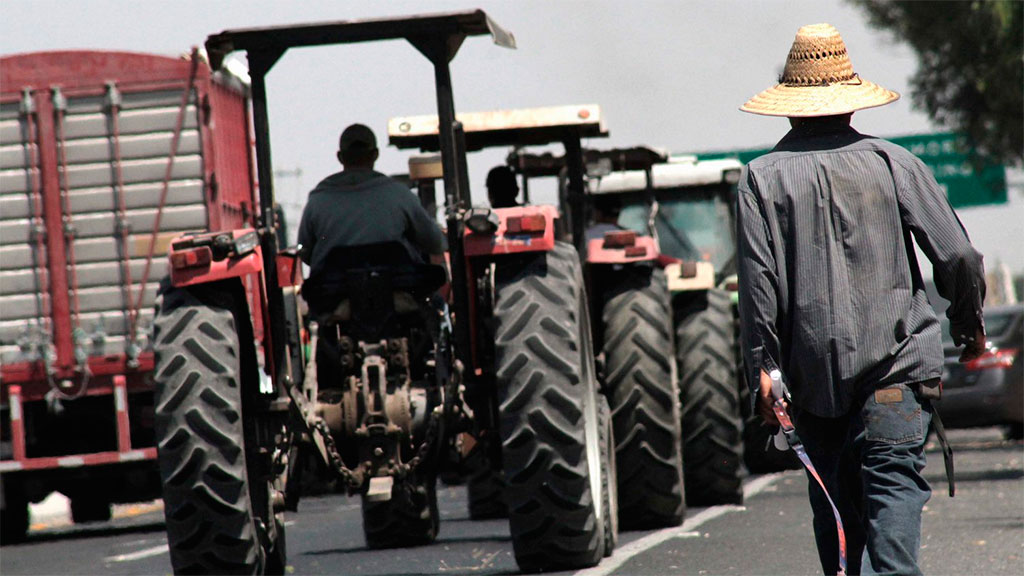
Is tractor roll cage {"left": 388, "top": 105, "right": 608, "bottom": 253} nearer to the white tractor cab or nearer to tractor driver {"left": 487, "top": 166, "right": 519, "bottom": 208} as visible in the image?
tractor driver {"left": 487, "top": 166, "right": 519, "bottom": 208}

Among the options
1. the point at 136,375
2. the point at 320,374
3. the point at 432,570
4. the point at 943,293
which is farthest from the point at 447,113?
the point at 136,375

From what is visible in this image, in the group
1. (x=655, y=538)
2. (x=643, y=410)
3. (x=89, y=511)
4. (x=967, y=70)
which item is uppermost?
(x=967, y=70)

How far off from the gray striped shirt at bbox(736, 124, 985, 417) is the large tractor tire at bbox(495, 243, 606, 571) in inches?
128

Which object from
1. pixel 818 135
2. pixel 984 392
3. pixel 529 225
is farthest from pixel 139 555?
pixel 984 392

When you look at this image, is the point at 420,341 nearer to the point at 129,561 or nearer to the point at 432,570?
the point at 432,570

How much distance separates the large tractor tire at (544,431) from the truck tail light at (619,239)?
2508 mm

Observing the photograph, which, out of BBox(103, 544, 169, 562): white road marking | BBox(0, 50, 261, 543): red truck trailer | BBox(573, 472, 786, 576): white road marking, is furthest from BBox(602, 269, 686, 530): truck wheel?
BBox(0, 50, 261, 543): red truck trailer

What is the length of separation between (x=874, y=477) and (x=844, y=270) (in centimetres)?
62

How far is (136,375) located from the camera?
1455cm

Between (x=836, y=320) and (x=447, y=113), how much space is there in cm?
406

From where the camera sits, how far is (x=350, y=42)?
932 centimetres

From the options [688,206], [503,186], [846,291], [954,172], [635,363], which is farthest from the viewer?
[954,172]

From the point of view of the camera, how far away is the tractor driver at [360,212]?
9.49 meters

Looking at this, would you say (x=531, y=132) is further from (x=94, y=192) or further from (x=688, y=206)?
(x=688, y=206)
